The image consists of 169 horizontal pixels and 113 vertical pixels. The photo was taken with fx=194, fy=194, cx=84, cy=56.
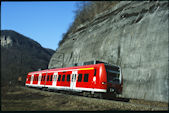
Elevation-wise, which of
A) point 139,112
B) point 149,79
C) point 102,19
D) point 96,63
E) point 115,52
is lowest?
point 139,112

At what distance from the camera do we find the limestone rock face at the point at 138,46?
1775 centimetres

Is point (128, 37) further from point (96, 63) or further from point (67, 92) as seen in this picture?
point (67, 92)

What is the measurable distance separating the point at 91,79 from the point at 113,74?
76.2 inches

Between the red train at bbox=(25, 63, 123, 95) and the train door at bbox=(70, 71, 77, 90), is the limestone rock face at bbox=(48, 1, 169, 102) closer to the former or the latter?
the red train at bbox=(25, 63, 123, 95)

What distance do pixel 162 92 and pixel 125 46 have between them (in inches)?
306

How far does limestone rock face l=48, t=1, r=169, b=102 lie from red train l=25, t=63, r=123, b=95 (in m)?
3.33

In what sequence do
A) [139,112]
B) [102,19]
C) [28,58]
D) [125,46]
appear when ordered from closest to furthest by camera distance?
[139,112] < [125,46] < [102,19] < [28,58]

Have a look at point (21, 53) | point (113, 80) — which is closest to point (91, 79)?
point (113, 80)

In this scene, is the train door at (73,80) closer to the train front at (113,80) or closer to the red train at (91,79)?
the red train at (91,79)

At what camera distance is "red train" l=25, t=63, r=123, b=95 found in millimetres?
15737

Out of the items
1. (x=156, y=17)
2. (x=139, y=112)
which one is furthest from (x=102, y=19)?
(x=139, y=112)

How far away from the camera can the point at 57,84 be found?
905 inches

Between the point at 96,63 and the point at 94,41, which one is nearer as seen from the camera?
the point at 96,63

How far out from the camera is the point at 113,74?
Result: 1658 centimetres
